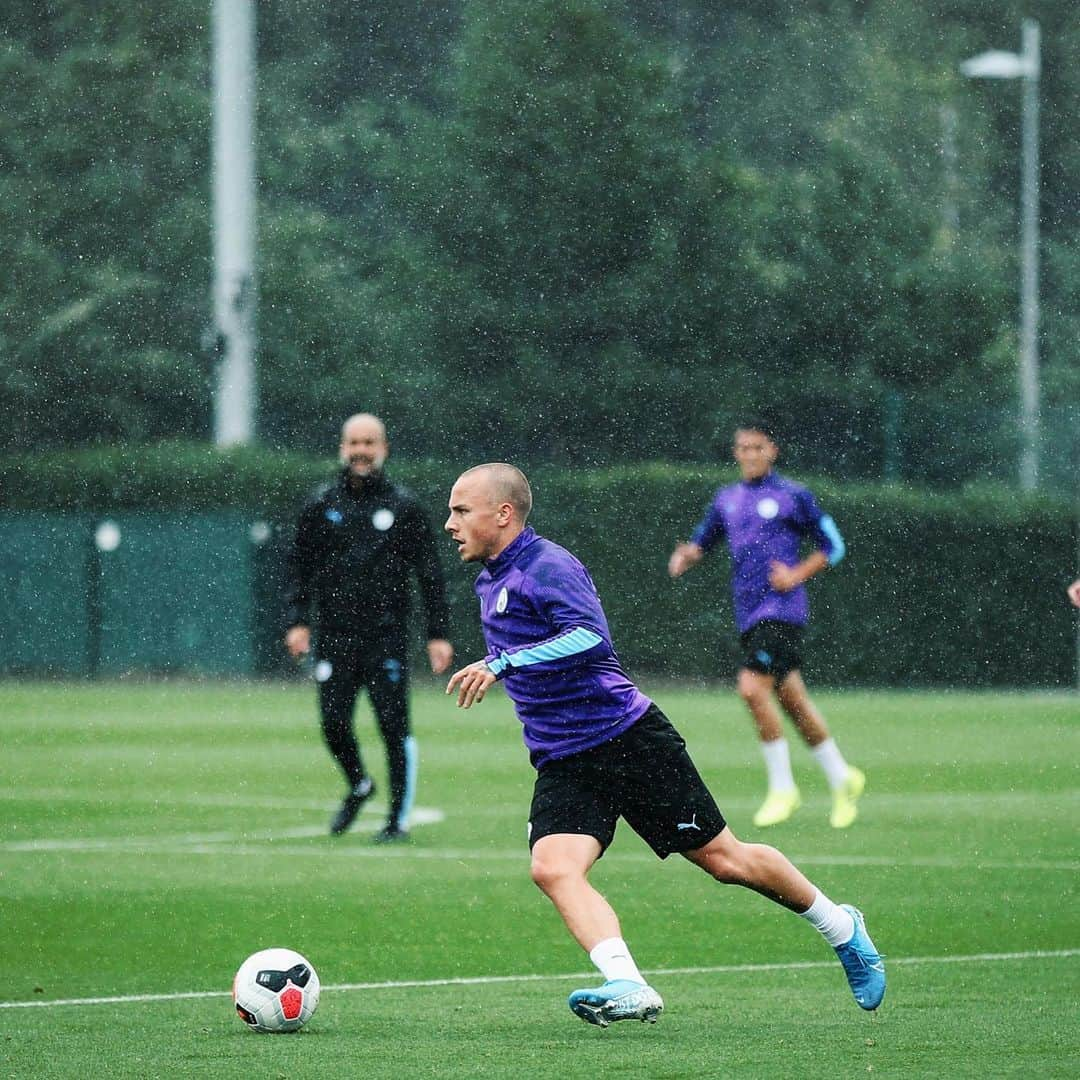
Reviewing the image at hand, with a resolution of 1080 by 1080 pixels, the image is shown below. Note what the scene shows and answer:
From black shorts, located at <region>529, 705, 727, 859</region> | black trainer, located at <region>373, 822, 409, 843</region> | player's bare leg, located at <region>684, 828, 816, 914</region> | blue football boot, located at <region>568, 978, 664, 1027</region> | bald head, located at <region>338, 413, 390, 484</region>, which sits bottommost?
black trainer, located at <region>373, 822, 409, 843</region>

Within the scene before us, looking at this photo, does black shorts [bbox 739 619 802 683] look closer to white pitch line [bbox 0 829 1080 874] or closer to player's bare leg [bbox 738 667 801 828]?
player's bare leg [bbox 738 667 801 828]

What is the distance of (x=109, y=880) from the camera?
425 inches

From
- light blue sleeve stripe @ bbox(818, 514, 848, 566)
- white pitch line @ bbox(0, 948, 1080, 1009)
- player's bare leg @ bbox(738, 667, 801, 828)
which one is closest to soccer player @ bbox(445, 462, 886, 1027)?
white pitch line @ bbox(0, 948, 1080, 1009)

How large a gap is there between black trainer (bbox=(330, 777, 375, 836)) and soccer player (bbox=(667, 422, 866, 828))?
211 centimetres

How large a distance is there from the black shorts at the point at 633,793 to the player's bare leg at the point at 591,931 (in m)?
0.09

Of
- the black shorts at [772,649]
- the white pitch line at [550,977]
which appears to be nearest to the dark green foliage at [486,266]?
the black shorts at [772,649]

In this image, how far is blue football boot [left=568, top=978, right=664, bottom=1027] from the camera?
6.26 meters

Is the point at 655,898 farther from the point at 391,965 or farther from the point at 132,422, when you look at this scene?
the point at 132,422

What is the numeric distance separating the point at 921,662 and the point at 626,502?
388 centimetres

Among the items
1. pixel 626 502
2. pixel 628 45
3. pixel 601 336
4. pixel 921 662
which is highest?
pixel 628 45

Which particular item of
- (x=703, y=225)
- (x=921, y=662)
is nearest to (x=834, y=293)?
(x=703, y=225)

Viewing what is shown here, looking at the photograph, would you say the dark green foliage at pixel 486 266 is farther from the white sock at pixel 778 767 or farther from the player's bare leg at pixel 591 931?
the player's bare leg at pixel 591 931

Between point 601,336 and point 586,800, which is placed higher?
point 601,336

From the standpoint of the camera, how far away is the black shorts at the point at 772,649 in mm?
13141
